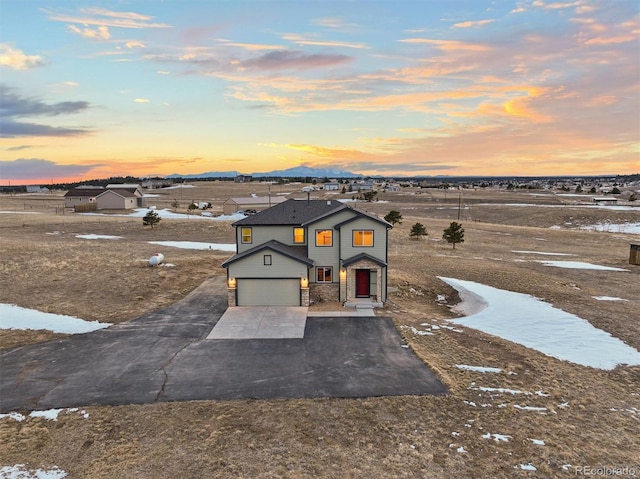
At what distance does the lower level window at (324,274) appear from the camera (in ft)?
87.2

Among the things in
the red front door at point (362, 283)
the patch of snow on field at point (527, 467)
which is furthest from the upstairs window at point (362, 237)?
the patch of snow on field at point (527, 467)

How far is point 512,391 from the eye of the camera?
14.9m

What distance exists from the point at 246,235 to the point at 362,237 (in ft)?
27.8

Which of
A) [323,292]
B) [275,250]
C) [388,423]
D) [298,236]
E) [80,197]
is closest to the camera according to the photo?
[388,423]

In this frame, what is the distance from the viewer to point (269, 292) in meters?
25.6

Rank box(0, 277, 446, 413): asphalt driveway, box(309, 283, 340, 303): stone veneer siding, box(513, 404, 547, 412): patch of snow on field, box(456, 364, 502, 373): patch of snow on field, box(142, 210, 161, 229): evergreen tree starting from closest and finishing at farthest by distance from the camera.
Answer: box(513, 404, 547, 412): patch of snow on field, box(0, 277, 446, 413): asphalt driveway, box(456, 364, 502, 373): patch of snow on field, box(309, 283, 340, 303): stone veneer siding, box(142, 210, 161, 229): evergreen tree

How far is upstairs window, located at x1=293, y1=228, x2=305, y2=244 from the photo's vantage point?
92.3 feet

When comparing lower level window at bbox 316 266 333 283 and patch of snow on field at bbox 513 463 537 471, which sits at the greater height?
lower level window at bbox 316 266 333 283

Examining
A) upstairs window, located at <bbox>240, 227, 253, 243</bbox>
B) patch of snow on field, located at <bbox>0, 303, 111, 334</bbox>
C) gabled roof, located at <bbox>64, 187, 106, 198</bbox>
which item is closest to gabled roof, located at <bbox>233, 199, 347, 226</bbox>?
upstairs window, located at <bbox>240, 227, 253, 243</bbox>

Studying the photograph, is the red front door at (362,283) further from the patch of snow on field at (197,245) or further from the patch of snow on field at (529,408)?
the patch of snow on field at (197,245)

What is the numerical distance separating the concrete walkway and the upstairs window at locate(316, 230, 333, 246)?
462cm

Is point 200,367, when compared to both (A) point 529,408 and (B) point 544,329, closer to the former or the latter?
(A) point 529,408

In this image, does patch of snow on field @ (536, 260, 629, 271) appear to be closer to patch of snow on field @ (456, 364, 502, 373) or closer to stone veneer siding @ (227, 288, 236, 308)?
patch of snow on field @ (456, 364, 502, 373)

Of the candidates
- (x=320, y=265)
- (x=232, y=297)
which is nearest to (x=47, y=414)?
(x=232, y=297)
